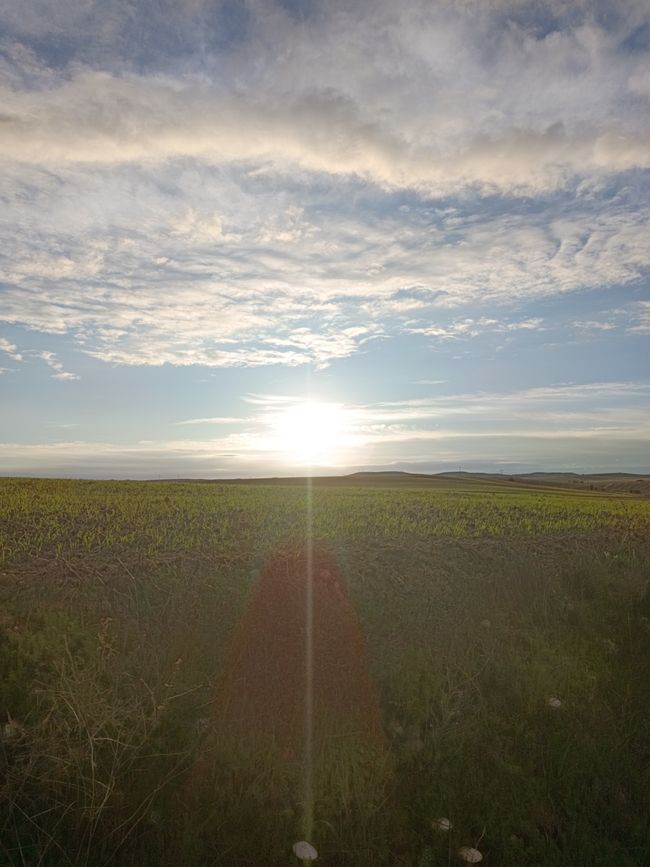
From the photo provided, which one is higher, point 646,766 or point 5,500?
point 5,500

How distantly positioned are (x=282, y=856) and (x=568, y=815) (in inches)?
123

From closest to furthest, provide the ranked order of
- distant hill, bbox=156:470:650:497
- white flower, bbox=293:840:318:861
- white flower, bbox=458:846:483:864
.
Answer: white flower, bbox=293:840:318:861
white flower, bbox=458:846:483:864
distant hill, bbox=156:470:650:497

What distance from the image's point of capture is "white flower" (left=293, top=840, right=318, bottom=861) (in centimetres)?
549

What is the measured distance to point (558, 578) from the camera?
11719mm

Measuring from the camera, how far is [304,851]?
553cm

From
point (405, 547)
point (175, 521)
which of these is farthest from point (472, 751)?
point (175, 521)

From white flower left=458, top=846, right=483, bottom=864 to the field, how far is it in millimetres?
141

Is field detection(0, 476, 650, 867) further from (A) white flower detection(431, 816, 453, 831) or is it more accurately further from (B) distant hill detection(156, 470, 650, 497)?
(B) distant hill detection(156, 470, 650, 497)

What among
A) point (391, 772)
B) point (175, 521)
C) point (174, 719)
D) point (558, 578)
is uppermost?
point (175, 521)

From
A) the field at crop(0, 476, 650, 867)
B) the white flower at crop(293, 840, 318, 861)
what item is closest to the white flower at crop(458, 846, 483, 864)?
the field at crop(0, 476, 650, 867)

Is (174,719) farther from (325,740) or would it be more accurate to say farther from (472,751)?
(472,751)

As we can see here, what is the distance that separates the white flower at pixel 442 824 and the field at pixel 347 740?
0.10m

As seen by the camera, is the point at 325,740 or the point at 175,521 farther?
the point at 175,521

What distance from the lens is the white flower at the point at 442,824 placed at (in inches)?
238
